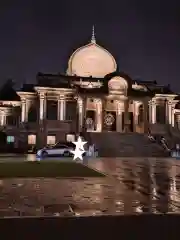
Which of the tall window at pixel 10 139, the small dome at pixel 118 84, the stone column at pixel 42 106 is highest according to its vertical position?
the small dome at pixel 118 84

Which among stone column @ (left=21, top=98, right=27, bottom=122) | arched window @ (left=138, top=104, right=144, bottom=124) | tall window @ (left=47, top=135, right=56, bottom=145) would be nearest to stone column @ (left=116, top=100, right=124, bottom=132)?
arched window @ (left=138, top=104, right=144, bottom=124)

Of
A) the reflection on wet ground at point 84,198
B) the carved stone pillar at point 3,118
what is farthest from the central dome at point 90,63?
the reflection on wet ground at point 84,198

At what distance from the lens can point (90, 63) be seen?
175ft

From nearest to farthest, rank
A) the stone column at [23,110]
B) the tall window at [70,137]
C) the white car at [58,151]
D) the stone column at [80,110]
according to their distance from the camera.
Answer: the white car at [58,151] < the stone column at [80,110] < the tall window at [70,137] < the stone column at [23,110]

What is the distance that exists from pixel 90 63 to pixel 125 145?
19.4m

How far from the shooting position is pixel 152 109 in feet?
161

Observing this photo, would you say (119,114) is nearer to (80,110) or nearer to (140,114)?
(140,114)

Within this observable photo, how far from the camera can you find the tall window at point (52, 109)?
4675cm

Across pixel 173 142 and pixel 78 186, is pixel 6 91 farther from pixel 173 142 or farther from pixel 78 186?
pixel 78 186

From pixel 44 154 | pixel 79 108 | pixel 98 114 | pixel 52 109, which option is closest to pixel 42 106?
pixel 52 109

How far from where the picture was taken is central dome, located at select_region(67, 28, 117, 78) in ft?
174

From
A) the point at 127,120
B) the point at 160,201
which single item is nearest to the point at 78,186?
the point at 160,201

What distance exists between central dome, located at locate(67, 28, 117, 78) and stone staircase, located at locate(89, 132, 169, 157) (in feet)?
50.6

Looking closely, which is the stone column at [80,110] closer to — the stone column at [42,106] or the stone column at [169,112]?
the stone column at [42,106]
